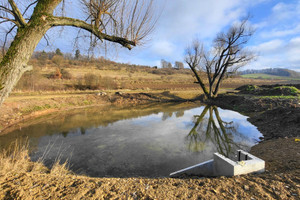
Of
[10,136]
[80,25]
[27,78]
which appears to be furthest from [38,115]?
[80,25]

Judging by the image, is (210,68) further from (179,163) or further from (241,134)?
(179,163)

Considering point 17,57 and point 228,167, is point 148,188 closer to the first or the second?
point 228,167

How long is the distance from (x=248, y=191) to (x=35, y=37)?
4.78m

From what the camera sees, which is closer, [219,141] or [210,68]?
[219,141]

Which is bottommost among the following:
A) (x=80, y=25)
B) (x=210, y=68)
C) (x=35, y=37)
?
(x=35, y=37)

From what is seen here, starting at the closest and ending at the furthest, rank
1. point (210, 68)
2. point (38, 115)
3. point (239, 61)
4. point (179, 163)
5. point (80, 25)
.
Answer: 1. point (80, 25)
2. point (179, 163)
3. point (38, 115)
4. point (239, 61)
5. point (210, 68)

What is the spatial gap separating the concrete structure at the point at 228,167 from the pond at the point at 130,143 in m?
0.96

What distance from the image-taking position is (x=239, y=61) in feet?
58.6

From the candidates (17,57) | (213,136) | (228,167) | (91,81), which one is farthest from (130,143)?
(91,81)

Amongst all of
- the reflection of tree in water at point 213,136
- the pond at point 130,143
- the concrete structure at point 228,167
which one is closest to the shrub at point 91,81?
the pond at point 130,143

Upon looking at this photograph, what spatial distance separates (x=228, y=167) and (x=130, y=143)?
4.78 metres

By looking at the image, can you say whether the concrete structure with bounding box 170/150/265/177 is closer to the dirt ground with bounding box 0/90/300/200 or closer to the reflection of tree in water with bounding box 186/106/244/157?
the dirt ground with bounding box 0/90/300/200

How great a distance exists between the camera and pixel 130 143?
764 centimetres

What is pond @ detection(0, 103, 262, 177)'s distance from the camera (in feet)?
18.4
